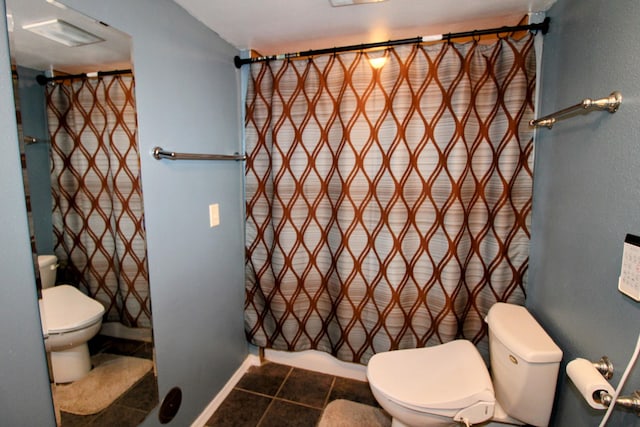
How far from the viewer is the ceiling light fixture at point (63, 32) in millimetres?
893

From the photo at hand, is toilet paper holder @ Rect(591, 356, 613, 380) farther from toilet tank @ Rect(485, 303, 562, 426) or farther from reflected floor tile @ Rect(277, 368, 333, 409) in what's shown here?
reflected floor tile @ Rect(277, 368, 333, 409)

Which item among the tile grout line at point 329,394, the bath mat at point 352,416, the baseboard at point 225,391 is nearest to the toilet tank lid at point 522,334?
the bath mat at point 352,416

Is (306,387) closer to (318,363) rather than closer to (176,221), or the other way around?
(318,363)

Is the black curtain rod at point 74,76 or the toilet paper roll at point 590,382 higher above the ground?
the black curtain rod at point 74,76

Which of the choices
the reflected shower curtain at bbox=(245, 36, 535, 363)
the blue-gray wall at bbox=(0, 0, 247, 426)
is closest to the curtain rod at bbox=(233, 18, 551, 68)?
the reflected shower curtain at bbox=(245, 36, 535, 363)

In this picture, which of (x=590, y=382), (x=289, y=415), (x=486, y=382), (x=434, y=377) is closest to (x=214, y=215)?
(x=289, y=415)

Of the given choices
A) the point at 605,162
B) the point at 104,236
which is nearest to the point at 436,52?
the point at 605,162

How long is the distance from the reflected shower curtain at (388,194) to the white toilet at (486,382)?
334 millimetres

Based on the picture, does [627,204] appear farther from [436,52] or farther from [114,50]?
[114,50]

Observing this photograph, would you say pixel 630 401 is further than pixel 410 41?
No

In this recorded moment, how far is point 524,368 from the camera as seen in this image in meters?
1.16

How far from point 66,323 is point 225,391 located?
47.3 inches

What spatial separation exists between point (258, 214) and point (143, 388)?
1.07 m

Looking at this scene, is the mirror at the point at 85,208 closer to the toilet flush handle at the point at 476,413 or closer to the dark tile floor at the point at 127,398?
the dark tile floor at the point at 127,398
